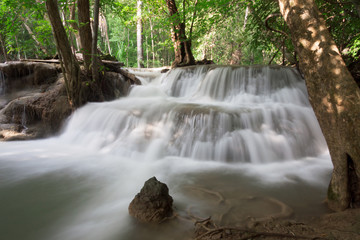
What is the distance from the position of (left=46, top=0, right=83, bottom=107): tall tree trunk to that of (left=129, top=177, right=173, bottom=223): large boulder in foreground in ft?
17.3

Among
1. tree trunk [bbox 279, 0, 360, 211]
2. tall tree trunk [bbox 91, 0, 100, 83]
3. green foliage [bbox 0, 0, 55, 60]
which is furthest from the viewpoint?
tall tree trunk [bbox 91, 0, 100, 83]

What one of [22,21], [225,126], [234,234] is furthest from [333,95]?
[22,21]

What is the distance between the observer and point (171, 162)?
401 cm

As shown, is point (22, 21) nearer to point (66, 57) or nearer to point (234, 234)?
point (66, 57)

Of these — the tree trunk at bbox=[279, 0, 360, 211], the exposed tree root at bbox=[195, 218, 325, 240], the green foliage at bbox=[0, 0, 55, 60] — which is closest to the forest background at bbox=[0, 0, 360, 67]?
the green foliage at bbox=[0, 0, 55, 60]

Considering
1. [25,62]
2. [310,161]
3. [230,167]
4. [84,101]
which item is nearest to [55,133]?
[84,101]

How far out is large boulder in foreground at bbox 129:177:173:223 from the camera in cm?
204

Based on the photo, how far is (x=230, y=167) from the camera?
3699 millimetres

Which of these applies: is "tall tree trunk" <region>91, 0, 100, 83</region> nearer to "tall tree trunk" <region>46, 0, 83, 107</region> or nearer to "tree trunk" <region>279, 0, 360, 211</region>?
"tall tree trunk" <region>46, 0, 83, 107</region>

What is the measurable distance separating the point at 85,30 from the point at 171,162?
5.91 metres

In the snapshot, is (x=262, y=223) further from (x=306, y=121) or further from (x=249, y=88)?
(x=249, y=88)

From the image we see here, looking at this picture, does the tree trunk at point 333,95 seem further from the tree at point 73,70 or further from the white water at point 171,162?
the tree at point 73,70

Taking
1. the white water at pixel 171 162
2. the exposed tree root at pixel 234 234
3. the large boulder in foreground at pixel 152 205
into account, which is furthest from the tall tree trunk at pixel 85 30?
the exposed tree root at pixel 234 234

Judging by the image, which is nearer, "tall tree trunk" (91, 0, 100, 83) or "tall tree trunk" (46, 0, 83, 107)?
"tall tree trunk" (46, 0, 83, 107)
